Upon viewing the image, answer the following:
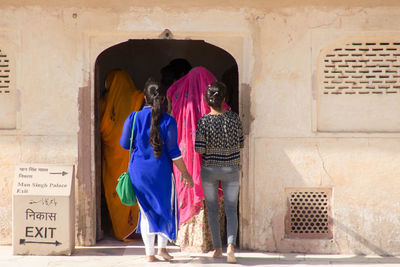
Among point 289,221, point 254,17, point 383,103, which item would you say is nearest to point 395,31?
point 383,103

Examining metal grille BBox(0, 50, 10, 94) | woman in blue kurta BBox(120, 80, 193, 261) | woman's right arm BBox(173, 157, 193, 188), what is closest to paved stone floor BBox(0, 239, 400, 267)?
woman in blue kurta BBox(120, 80, 193, 261)

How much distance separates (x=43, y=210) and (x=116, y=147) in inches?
51.6

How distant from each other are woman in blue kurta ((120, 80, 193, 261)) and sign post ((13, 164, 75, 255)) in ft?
2.40

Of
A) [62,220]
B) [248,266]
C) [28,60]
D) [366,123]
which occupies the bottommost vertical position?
[248,266]

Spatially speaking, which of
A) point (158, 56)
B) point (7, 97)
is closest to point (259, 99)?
point (7, 97)

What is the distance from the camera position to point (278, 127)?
6.39 meters

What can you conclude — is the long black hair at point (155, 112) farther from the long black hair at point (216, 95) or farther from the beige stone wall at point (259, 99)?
the beige stone wall at point (259, 99)

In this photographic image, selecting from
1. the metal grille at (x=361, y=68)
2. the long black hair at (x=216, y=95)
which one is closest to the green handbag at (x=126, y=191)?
the long black hair at (x=216, y=95)

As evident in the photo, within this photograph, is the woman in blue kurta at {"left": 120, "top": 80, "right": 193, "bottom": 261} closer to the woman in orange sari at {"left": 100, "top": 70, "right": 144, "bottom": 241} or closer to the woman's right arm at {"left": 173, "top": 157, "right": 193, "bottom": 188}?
the woman's right arm at {"left": 173, "top": 157, "right": 193, "bottom": 188}

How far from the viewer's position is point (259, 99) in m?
6.39

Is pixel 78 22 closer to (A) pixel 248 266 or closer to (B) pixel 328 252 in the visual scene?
(A) pixel 248 266

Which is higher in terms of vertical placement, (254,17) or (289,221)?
(254,17)

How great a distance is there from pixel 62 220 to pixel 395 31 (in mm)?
3633

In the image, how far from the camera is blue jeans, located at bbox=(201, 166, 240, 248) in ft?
19.1
